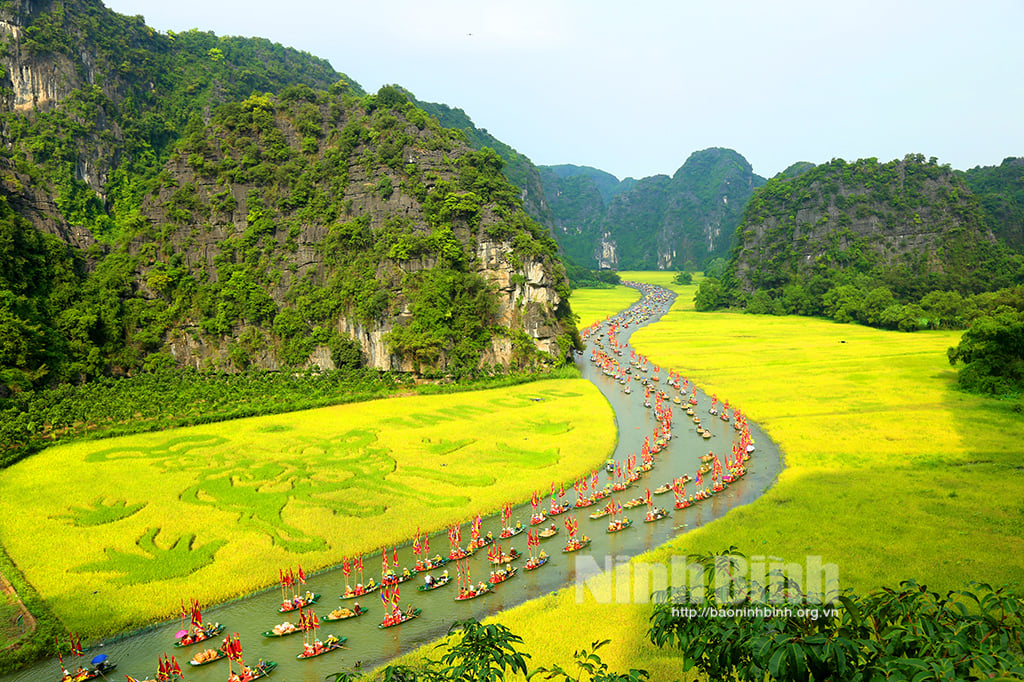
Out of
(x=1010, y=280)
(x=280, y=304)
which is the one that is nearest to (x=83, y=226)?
(x=280, y=304)

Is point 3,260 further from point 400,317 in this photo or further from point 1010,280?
point 1010,280

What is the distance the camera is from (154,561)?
93.9 ft

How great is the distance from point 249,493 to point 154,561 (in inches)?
315

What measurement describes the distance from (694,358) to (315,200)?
58.5m

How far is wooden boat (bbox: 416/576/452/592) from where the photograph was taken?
26531 millimetres

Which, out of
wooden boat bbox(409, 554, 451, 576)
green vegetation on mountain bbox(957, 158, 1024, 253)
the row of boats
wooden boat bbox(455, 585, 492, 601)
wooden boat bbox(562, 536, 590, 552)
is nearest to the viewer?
the row of boats

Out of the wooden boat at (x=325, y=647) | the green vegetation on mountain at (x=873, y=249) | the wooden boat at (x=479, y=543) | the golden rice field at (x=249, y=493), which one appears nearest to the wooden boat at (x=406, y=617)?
the wooden boat at (x=325, y=647)

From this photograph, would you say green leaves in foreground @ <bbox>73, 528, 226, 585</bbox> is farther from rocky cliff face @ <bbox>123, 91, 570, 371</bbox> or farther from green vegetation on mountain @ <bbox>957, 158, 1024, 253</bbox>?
green vegetation on mountain @ <bbox>957, 158, 1024, 253</bbox>

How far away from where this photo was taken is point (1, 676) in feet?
70.0

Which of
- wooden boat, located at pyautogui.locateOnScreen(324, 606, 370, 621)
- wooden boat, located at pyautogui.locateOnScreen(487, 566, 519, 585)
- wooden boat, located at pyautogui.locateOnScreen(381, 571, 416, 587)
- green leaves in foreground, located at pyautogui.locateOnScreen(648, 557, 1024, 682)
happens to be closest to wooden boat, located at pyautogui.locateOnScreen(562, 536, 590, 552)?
wooden boat, located at pyautogui.locateOnScreen(487, 566, 519, 585)

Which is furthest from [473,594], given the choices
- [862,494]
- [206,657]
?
[862,494]

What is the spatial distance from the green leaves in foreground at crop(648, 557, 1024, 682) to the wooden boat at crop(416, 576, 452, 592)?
20.0 metres

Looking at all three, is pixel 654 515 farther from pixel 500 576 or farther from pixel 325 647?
pixel 325 647

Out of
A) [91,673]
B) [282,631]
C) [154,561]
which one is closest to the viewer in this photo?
[91,673]
